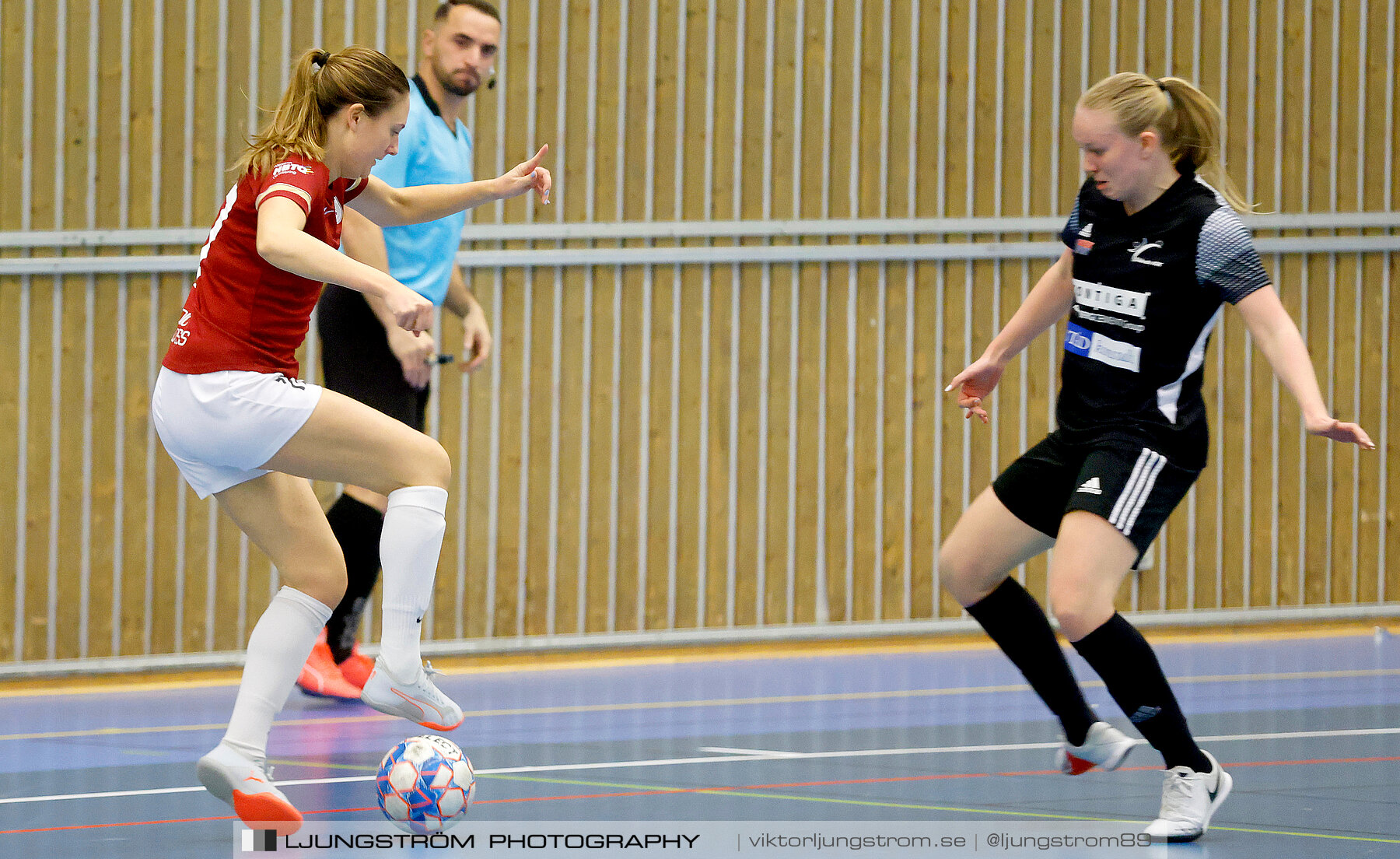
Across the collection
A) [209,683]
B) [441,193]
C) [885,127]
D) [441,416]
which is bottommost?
[209,683]

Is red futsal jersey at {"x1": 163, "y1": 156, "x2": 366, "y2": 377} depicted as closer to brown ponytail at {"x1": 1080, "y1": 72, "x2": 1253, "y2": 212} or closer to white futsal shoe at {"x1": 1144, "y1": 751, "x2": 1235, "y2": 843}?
brown ponytail at {"x1": 1080, "y1": 72, "x2": 1253, "y2": 212}

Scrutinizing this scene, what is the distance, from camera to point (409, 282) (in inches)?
219

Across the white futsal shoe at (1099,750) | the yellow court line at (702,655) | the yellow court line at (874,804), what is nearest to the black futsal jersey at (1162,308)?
the white futsal shoe at (1099,750)

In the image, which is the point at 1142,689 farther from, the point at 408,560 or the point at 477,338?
the point at 477,338

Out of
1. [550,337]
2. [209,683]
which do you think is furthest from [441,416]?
[209,683]

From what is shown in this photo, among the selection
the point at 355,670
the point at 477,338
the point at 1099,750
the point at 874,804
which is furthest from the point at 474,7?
the point at 1099,750

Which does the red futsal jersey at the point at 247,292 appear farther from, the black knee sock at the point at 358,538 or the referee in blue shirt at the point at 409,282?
the black knee sock at the point at 358,538

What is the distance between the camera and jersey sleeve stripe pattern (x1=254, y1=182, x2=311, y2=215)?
3385 mm

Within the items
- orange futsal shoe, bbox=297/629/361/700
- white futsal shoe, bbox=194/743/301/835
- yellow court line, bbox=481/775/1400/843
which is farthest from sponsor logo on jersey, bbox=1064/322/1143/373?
orange futsal shoe, bbox=297/629/361/700

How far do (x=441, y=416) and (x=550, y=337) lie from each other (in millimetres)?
569

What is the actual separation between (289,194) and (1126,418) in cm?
179

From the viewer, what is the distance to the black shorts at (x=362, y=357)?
17.6 feet

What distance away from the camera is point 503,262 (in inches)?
292

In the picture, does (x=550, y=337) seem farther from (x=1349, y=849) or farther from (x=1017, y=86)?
(x=1349, y=849)
